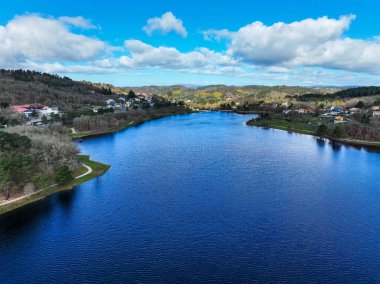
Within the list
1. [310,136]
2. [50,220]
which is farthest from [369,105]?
[50,220]

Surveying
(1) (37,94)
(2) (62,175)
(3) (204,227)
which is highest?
(1) (37,94)

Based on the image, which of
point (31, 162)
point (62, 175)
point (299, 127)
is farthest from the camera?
point (299, 127)

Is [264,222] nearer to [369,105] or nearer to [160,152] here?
[160,152]

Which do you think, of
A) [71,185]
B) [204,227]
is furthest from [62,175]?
[204,227]

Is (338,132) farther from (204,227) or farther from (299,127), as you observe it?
(204,227)

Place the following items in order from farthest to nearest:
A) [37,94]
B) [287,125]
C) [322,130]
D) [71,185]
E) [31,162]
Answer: [37,94] < [287,125] < [322,130] < [71,185] < [31,162]

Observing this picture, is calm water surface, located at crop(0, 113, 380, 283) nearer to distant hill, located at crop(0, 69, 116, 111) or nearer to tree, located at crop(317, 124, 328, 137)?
tree, located at crop(317, 124, 328, 137)

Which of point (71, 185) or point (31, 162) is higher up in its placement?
point (31, 162)

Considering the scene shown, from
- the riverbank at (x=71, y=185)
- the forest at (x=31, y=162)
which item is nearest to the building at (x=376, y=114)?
the riverbank at (x=71, y=185)
